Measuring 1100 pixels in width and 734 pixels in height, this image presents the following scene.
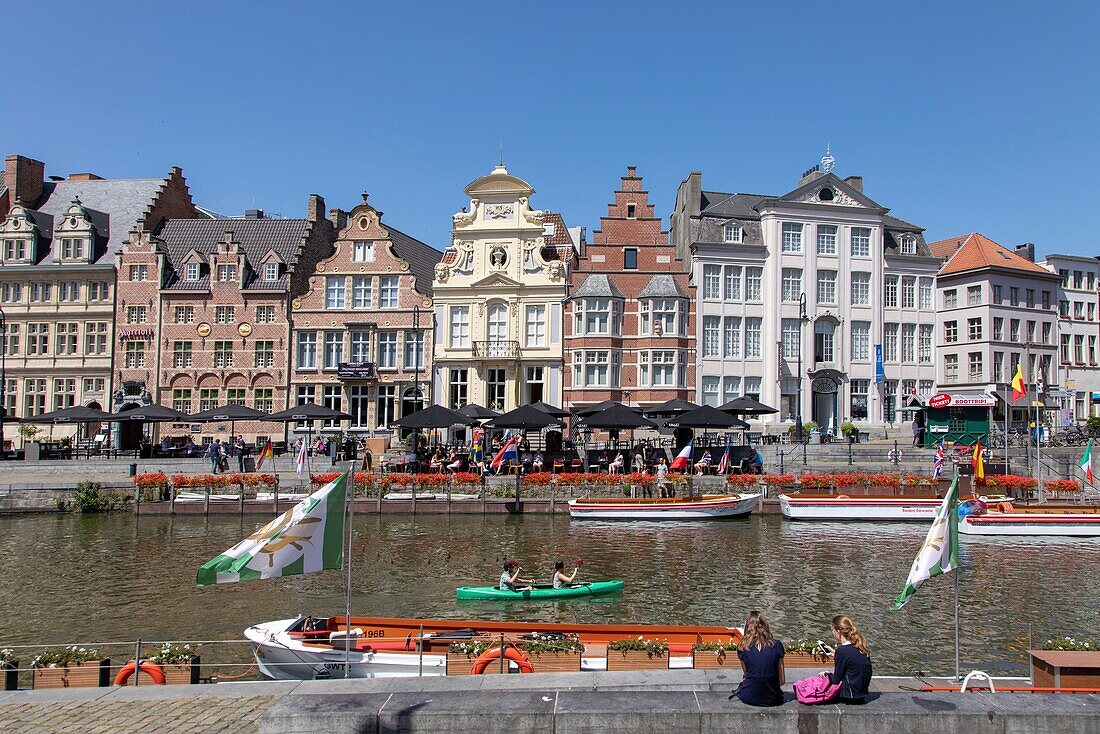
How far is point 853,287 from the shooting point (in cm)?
5253

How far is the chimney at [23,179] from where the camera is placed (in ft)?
186

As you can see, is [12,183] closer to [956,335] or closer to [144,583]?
[144,583]

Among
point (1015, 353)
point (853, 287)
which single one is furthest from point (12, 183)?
point (1015, 353)

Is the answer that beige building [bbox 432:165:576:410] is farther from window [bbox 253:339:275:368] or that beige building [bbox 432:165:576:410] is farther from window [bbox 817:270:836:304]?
window [bbox 817:270:836:304]

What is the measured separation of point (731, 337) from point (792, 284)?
493cm

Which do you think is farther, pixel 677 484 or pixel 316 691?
pixel 677 484

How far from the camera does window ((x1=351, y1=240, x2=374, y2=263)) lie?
5066 centimetres

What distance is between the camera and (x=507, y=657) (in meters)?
11.9

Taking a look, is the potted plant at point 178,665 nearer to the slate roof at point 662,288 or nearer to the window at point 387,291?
the slate roof at point 662,288

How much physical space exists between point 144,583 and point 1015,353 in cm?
5054

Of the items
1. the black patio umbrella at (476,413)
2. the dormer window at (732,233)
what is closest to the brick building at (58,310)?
the black patio umbrella at (476,413)

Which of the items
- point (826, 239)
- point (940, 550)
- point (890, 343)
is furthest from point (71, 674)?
point (890, 343)

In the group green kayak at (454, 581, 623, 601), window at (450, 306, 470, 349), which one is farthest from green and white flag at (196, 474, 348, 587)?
window at (450, 306, 470, 349)

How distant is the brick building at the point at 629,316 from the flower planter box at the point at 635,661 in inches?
1407
